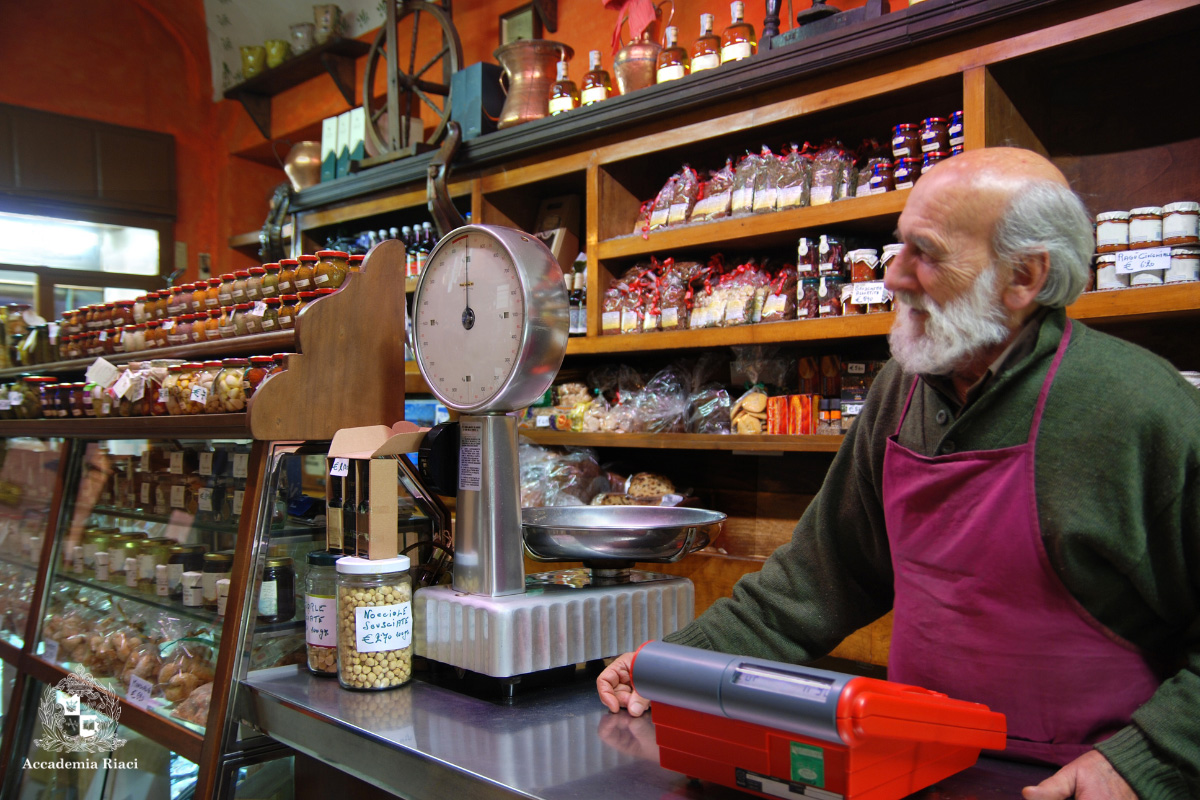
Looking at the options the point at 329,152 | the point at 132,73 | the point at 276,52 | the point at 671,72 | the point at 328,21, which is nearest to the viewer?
the point at 671,72

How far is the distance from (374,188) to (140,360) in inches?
68.5

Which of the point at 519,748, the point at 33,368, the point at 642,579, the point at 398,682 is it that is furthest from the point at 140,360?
the point at 519,748

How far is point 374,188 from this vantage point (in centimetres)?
378

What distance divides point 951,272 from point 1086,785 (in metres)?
0.61

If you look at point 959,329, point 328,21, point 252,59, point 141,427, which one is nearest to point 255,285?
point 141,427

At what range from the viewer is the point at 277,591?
165cm

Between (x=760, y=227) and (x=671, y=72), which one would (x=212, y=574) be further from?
(x=671, y=72)

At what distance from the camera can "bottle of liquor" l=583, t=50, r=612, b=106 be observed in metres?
3.10

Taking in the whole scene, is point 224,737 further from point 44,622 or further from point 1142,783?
point 1142,783

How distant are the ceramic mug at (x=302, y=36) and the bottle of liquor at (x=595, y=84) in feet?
8.64

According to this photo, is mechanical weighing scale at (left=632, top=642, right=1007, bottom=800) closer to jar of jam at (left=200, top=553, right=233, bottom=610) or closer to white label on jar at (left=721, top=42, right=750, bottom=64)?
jar of jam at (left=200, top=553, right=233, bottom=610)

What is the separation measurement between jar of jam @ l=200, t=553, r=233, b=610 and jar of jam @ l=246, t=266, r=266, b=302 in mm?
570

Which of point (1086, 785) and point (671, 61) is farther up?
point (671, 61)

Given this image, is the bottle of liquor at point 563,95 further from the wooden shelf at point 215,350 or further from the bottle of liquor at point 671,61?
the wooden shelf at point 215,350
